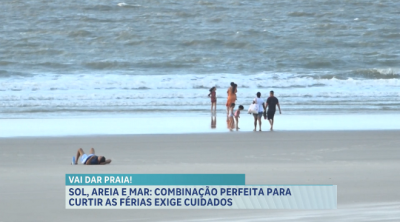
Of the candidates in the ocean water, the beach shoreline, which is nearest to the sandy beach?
the beach shoreline

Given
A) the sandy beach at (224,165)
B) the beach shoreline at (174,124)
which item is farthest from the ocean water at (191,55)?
the sandy beach at (224,165)

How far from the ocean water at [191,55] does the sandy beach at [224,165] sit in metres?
5.11

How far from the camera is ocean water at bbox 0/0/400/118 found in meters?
20.3

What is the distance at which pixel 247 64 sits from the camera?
31.7 metres

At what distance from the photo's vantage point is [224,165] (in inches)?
357

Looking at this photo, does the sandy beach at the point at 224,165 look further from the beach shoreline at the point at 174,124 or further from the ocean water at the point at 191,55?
the ocean water at the point at 191,55

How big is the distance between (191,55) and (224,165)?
81.7 ft

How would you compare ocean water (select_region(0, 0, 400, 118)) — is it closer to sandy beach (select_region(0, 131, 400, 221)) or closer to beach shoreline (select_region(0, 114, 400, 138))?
beach shoreline (select_region(0, 114, 400, 138))

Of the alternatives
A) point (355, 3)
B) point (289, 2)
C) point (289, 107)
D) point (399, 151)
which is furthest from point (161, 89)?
point (355, 3)

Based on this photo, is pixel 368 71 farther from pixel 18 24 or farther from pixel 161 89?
pixel 18 24

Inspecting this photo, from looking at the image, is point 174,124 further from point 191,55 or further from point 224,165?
point 191,55

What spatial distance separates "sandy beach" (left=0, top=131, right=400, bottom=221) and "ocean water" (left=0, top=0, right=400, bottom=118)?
5107mm

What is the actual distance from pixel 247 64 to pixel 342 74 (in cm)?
530

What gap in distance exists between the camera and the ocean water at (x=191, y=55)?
2027 centimetres
